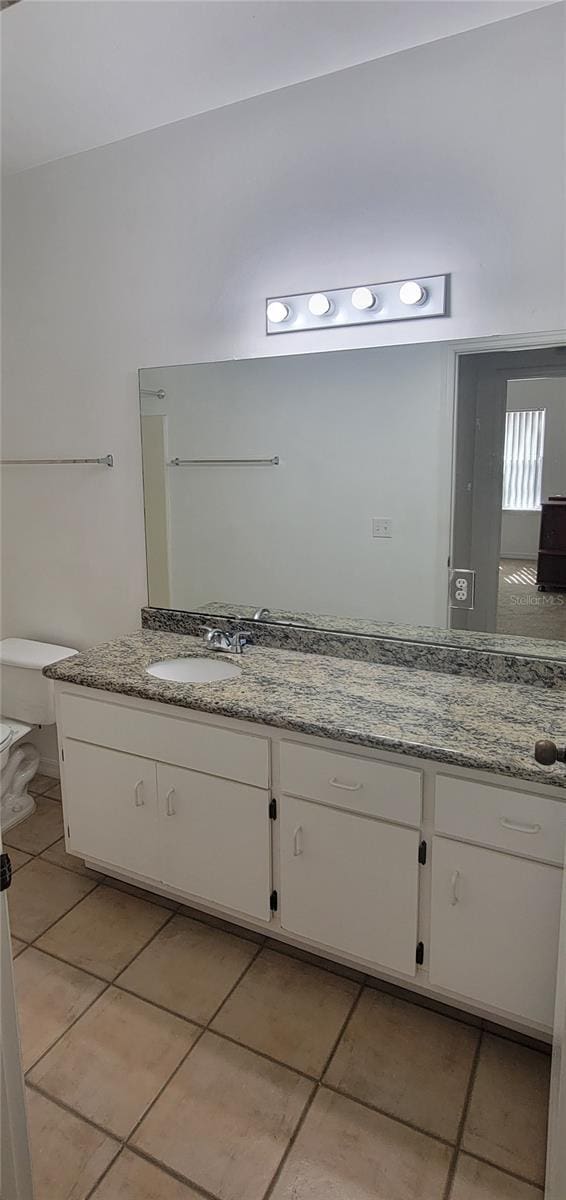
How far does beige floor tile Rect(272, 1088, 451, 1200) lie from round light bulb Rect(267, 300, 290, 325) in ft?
6.90

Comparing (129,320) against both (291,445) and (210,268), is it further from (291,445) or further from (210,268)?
(291,445)

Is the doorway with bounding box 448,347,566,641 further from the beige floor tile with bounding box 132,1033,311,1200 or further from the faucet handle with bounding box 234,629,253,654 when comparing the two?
the beige floor tile with bounding box 132,1033,311,1200

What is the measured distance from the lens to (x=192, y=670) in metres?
2.27

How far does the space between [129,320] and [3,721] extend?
1675 millimetres

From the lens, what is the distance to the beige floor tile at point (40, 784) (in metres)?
3.02

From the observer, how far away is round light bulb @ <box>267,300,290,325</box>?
212 centimetres

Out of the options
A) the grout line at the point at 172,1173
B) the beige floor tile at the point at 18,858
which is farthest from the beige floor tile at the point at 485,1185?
the beige floor tile at the point at 18,858

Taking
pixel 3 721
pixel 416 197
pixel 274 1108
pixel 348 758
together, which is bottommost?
pixel 274 1108

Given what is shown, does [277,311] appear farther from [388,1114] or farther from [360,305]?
[388,1114]

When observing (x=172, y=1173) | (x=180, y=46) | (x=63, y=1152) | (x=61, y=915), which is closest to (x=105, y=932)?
(x=61, y=915)

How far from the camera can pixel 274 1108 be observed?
1545mm

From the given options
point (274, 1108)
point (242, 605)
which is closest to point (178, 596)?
point (242, 605)

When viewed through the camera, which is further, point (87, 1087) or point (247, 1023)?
point (247, 1023)

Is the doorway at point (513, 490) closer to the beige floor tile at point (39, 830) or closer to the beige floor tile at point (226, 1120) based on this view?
the beige floor tile at point (226, 1120)
